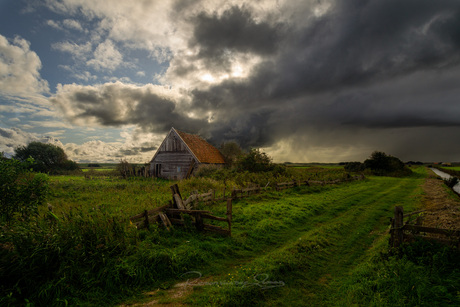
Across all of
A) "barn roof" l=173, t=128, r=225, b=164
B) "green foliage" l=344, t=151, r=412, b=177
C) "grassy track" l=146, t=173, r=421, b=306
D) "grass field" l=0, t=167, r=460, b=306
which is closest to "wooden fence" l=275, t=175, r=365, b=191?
"grassy track" l=146, t=173, r=421, b=306

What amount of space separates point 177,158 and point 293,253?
26.5m

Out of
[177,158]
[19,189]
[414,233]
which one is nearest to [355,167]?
[177,158]

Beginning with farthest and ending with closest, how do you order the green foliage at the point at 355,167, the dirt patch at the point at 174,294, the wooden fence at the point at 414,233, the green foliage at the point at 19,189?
the green foliage at the point at 355,167 < the green foliage at the point at 19,189 < the wooden fence at the point at 414,233 < the dirt patch at the point at 174,294

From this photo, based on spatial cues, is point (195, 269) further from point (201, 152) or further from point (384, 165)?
point (384, 165)

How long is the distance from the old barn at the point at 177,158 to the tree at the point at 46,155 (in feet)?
107

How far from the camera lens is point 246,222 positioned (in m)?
11.7

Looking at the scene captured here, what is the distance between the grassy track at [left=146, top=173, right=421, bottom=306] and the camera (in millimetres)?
5645

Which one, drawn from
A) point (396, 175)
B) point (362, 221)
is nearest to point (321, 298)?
point (362, 221)

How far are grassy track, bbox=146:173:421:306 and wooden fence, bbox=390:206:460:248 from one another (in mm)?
1626

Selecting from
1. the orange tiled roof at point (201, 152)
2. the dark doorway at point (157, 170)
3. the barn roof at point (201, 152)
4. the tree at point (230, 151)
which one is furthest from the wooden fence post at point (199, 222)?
the tree at point (230, 151)

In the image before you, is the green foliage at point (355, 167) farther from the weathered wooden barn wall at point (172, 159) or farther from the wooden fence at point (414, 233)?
the wooden fence at point (414, 233)

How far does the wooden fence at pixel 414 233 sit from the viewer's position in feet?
20.5

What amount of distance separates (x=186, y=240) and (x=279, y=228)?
4.92 m

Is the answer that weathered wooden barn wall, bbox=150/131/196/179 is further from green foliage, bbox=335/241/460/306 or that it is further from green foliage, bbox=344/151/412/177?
green foliage, bbox=344/151/412/177
